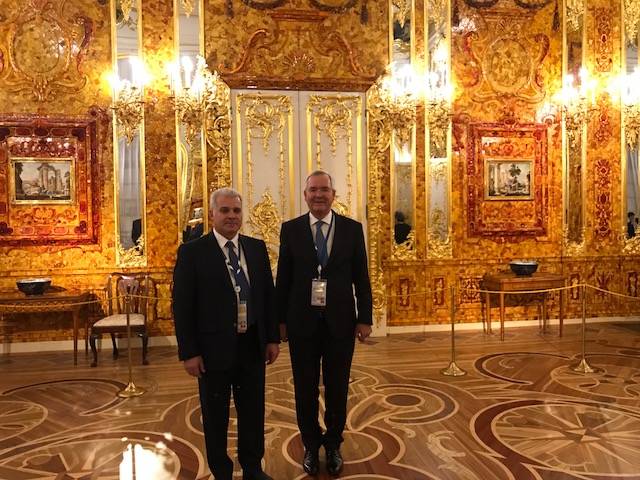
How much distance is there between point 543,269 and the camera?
7.30 metres

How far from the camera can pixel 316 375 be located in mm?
3096

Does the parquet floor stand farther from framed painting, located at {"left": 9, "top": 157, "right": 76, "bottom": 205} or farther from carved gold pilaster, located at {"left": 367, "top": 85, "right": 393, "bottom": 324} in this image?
framed painting, located at {"left": 9, "top": 157, "right": 76, "bottom": 205}

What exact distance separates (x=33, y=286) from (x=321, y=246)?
13.6ft

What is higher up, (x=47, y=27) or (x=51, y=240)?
(x=47, y=27)

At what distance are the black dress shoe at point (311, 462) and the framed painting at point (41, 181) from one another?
462cm

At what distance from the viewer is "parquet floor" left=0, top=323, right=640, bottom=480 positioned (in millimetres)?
3217

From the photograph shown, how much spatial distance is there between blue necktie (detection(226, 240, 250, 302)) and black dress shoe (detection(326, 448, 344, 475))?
109cm

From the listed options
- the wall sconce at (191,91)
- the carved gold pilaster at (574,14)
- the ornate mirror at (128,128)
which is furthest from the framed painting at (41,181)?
the carved gold pilaster at (574,14)

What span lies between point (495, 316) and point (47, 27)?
21.5ft

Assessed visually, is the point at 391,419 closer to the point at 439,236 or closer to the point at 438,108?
the point at 439,236

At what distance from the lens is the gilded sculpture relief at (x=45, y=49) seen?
6.22 meters

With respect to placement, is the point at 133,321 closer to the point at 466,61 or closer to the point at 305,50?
the point at 305,50

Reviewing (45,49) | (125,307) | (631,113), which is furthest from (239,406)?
(631,113)

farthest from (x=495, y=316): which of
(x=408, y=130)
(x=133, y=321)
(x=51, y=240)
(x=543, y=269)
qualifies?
(x=51, y=240)
